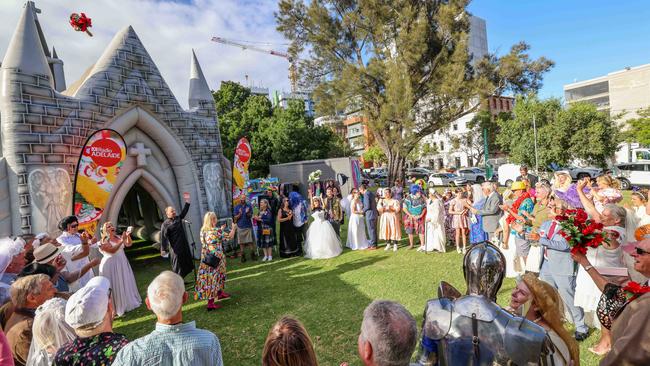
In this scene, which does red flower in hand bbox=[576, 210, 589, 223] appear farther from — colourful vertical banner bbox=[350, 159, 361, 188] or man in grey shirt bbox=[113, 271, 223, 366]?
colourful vertical banner bbox=[350, 159, 361, 188]

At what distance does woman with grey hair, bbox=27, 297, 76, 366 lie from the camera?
7.55 ft

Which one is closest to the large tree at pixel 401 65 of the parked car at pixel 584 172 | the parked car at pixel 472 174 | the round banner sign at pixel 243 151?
the parked car at pixel 584 172

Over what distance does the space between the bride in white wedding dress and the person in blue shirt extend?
1.67 m

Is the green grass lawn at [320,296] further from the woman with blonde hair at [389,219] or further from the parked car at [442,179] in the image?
the parked car at [442,179]

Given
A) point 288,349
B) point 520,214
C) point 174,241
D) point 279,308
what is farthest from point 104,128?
point 520,214

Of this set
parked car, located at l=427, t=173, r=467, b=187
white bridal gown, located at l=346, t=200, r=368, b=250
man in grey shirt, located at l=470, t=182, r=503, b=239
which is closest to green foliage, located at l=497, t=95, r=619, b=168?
parked car, located at l=427, t=173, r=467, b=187

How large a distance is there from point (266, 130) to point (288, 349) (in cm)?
3167

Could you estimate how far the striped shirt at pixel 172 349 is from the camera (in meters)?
2.03

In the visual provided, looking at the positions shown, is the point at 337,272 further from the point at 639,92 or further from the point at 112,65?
the point at 639,92

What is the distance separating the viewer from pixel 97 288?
2.19 meters

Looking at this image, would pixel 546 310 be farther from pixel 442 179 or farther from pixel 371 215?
pixel 442 179

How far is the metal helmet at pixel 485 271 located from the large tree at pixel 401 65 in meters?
19.6

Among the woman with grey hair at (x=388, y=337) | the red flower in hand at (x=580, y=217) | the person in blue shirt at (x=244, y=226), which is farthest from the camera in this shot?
the person in blue shirt at (x=244, y=226)

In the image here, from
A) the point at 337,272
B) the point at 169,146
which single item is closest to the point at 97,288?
the point at 337,272
